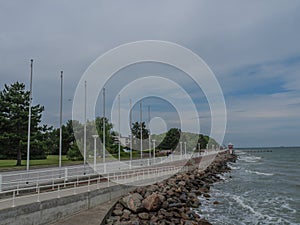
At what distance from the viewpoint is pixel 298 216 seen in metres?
20.8

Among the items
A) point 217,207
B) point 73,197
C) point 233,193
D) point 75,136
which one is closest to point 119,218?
point 73,197

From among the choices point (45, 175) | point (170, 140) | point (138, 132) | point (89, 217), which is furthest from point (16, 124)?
point (138, 132)

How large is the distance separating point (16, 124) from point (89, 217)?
80.9 ft

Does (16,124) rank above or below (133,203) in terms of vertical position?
above

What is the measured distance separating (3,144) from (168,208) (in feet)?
78.8

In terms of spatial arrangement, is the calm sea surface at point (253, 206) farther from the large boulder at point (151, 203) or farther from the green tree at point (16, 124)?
the green tree at point (16, 124)

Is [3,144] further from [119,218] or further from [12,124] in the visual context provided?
[119,218]

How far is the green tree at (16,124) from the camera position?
33062mm

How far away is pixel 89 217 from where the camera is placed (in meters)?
12.7

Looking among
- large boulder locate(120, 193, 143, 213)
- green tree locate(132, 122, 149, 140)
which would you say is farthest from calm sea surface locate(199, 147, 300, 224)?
green tree locate(132, 122, 149, 140)

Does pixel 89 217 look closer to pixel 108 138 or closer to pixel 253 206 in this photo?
pixel 253 206

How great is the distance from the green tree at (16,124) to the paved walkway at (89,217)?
21.6 meters

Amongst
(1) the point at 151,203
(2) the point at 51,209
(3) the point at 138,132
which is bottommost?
(1) the point at 151,203

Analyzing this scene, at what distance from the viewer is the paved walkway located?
1184cm
